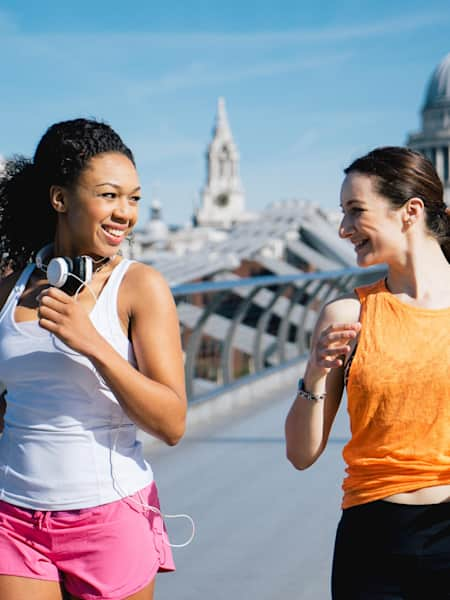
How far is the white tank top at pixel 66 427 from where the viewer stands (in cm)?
170

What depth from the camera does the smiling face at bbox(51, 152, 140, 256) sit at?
70.5 inches

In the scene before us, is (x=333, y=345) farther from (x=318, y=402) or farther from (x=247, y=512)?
(x=247, y=512)

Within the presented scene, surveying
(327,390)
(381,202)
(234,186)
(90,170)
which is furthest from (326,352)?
(234,186)

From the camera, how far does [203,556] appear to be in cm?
335

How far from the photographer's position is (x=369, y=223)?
1.86m

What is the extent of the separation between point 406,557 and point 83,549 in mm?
622

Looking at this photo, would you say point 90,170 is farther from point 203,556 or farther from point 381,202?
point 203,556

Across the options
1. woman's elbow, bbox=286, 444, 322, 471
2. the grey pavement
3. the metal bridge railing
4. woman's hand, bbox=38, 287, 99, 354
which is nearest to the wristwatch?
woman's elbow, bbox=286, 444, 322, 471

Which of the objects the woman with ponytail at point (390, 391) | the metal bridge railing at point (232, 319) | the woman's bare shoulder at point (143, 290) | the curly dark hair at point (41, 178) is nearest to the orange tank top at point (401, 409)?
A: the woman with ponytail at point (390, 391)

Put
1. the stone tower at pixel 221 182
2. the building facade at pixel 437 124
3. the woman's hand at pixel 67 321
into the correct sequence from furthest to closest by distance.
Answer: the stone tower at pixel 221 182, the building facade at pixel 437 124, the woman's hand at pixel 67 321

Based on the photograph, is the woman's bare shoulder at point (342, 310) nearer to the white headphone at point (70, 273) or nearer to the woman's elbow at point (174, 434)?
the woman's elbow at point (174, 434)

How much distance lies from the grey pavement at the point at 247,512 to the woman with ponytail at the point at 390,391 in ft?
4.30

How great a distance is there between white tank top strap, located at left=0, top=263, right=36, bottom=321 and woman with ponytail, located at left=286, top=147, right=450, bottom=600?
62cm

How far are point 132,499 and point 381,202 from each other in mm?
782
